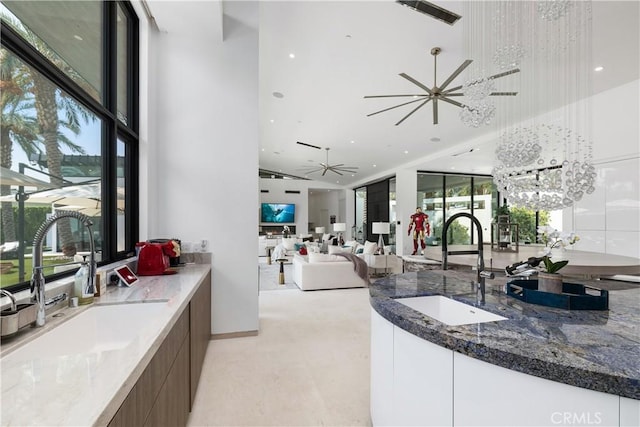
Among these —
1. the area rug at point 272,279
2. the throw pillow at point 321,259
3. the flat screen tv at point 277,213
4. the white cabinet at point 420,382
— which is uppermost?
the flat screen tv at point 277,213

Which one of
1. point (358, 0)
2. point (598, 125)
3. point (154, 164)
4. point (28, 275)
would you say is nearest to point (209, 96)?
point (154, 164)

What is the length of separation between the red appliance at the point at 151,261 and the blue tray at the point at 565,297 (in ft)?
8.35

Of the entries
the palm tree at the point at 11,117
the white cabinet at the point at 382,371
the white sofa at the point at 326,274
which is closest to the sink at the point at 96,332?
the palm tree at the point at 11,117

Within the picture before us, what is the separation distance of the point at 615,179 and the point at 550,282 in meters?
4.50

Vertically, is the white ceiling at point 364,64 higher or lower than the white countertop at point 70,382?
higher

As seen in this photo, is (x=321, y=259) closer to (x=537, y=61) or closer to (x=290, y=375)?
(x=290, y=375)

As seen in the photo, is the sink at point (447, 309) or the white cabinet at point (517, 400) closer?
the white cabinet at point (517, 400)

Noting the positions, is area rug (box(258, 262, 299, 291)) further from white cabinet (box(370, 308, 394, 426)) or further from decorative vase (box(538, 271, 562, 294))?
decorative vase (box(538, 271, 562, 294))

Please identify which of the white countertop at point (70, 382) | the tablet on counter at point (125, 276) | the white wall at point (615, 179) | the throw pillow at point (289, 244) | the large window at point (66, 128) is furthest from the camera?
the throw pillow at point (289, 244)

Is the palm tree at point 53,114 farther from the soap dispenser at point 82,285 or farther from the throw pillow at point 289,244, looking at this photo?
the throw pillow at point 289,244

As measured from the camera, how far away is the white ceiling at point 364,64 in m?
3.21

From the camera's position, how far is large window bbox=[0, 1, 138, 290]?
136 centimetres

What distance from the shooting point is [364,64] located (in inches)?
173

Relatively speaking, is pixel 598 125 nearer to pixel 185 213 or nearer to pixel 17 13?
pixel 185 213
